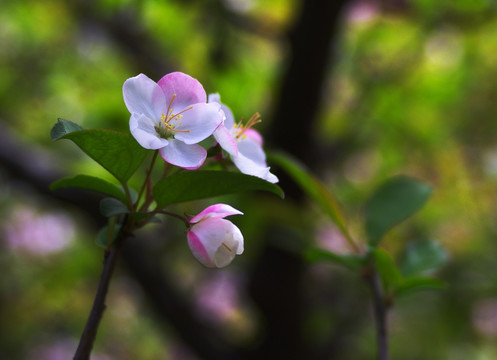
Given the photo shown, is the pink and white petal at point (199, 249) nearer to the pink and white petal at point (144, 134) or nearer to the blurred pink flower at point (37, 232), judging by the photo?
the pink and white petal at point (144, 134)

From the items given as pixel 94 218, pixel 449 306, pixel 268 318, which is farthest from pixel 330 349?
pixel 94 218

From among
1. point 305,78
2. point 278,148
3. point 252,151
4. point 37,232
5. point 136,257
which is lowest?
point 37,232

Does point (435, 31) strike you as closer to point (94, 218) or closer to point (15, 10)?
point (94, 218)

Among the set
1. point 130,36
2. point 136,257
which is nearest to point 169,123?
point 136,257

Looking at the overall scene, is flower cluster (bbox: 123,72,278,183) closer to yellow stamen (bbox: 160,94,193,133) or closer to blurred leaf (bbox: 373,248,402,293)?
yellow stamen (bbox: 160,94,193,133)

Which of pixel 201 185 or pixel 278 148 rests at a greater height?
pixel 201 185

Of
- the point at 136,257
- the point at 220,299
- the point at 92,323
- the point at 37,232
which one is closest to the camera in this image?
the point at 92,323

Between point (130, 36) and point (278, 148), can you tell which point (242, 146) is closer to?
point (278, 148)
